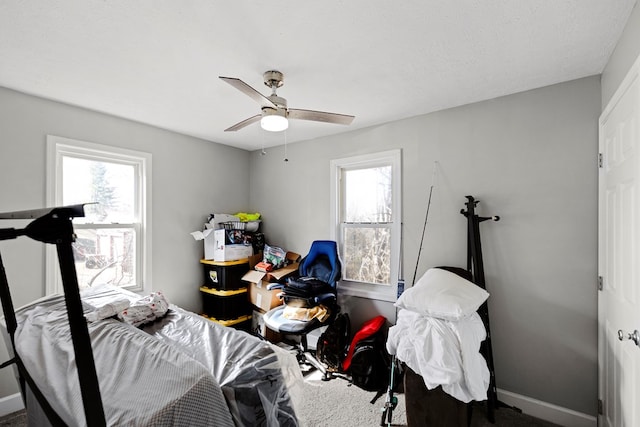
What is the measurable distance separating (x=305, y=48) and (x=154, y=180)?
7.71 feet

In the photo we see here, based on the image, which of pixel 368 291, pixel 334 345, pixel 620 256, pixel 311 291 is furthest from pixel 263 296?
pixel 620 256

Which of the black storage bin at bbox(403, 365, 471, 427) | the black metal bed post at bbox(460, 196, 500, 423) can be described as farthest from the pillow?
the black storage bin at bbox(403, 365, 471, 427)

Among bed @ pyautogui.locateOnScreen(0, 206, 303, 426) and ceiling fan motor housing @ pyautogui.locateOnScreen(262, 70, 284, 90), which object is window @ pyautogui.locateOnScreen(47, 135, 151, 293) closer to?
bed @ pyautogui.locateOnScreen(0, 206, 303, 426)

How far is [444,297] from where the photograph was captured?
2059 mm

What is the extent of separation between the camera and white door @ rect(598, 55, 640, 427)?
57.6 inches

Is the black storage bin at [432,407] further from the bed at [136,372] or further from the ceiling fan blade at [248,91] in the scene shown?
the ceiling fan blade at [248,91]

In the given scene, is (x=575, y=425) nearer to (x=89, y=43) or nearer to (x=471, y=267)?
(x=471, y=267)

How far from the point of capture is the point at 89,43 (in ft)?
5.82

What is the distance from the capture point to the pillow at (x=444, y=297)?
6.47ft

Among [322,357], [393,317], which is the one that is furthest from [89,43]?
[393,317]

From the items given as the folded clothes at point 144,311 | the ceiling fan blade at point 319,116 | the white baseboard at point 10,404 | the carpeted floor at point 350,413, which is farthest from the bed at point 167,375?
the ceiling fan blade at point 319,116

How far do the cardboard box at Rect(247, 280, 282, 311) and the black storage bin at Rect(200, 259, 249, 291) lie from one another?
7.4 inches

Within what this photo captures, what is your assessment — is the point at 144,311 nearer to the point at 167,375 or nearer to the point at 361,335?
the point at 167,375

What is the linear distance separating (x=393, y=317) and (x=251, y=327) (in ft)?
5.96
